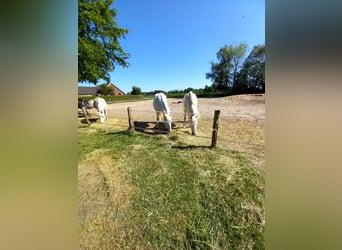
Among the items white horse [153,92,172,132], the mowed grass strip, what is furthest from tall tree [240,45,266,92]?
white horse [153,92,172,132]

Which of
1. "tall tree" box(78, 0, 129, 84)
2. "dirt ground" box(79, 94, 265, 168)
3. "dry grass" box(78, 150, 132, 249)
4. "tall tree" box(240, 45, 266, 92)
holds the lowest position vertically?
"dry grass" box(78, 150, 132, 249)

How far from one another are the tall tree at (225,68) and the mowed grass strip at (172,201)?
0.77 m

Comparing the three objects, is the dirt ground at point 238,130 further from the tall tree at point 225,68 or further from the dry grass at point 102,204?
the dry grass at point 102,204

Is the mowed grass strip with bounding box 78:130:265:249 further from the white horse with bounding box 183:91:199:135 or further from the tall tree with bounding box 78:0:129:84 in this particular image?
the tall tree with bounding box 78:0:129:84

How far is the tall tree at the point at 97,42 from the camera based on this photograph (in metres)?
4.15

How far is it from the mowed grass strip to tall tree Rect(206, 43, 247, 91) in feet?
2.53

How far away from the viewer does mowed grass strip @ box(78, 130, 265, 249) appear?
1172mm

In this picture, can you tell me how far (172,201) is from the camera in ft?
4.81
